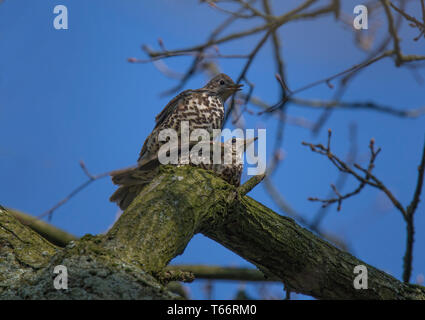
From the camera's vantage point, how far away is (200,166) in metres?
3.35

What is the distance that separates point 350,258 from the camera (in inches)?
116

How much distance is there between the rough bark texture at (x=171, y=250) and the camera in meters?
1.84

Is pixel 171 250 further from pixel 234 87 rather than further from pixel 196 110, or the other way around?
pixel 234 87

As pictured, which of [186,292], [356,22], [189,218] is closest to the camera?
[189,218]

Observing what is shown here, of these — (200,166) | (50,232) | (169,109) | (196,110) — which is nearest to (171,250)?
(200,166)

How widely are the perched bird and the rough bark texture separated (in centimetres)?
51

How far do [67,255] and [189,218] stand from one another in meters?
0.69

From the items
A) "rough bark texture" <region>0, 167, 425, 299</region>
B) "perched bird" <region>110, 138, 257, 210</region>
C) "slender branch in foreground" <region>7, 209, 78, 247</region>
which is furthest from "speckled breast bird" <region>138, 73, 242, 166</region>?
"rough bark texture" <region>0, 167, 425, 299</region>

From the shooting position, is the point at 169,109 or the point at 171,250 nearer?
the point at 171,250

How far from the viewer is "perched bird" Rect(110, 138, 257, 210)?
3.39 m

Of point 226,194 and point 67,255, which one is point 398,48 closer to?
point 226,194

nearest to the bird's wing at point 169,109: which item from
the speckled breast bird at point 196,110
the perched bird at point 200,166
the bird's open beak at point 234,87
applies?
the speckled breast bird at point 196,110

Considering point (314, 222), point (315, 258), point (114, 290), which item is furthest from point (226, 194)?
point (314, 222)

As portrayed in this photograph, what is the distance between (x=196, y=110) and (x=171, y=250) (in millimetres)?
2189
